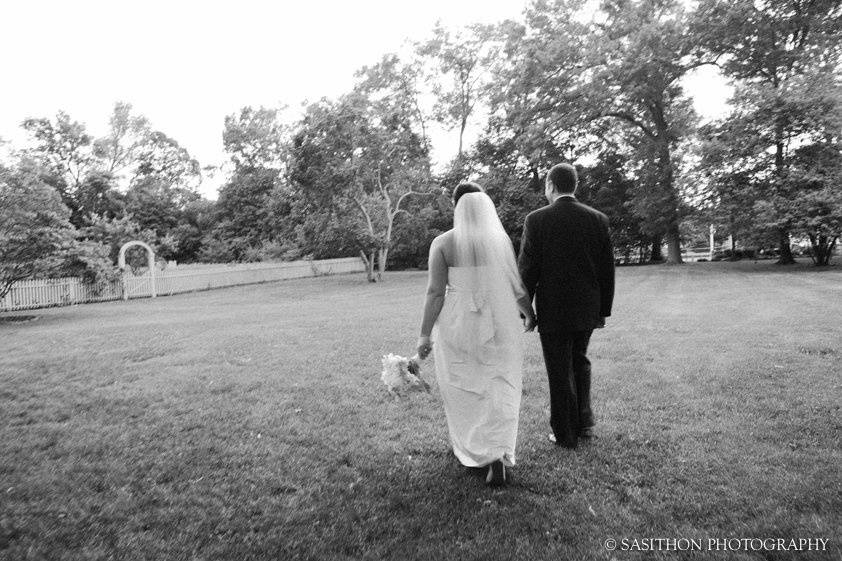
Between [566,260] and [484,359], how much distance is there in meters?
0.99

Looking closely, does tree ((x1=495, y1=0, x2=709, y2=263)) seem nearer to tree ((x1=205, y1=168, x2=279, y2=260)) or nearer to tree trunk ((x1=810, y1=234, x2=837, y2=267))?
tree trunk ((x1=810, y1=234, x2=837, y2=267))

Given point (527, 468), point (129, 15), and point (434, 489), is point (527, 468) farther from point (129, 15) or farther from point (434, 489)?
point (129, 15)

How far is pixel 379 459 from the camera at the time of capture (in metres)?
3.82

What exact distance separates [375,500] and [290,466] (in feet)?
2.78

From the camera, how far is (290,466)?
3.72 metres

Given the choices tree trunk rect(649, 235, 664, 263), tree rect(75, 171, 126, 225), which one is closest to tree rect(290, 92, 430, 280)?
tree trunk rect(649, 235, 664, 263)

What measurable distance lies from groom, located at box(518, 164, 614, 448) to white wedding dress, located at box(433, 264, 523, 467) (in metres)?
0.44

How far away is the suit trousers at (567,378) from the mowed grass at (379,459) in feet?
0.62

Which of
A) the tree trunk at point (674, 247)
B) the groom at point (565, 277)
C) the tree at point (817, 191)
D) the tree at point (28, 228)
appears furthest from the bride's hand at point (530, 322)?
the tree trunk at point (674, 247)

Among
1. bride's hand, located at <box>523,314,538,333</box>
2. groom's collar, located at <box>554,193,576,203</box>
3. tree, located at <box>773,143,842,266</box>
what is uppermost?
tree, located at <box>773,143,842,266</box>

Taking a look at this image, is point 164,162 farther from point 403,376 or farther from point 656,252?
point 403,376

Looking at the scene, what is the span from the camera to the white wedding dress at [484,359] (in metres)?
3.36

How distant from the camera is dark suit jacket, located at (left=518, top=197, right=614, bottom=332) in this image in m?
3.70

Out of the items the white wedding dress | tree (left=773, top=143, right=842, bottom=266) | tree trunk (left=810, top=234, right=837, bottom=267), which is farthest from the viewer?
tree trunk (left=810, top=234, right=837, bottom=267)
